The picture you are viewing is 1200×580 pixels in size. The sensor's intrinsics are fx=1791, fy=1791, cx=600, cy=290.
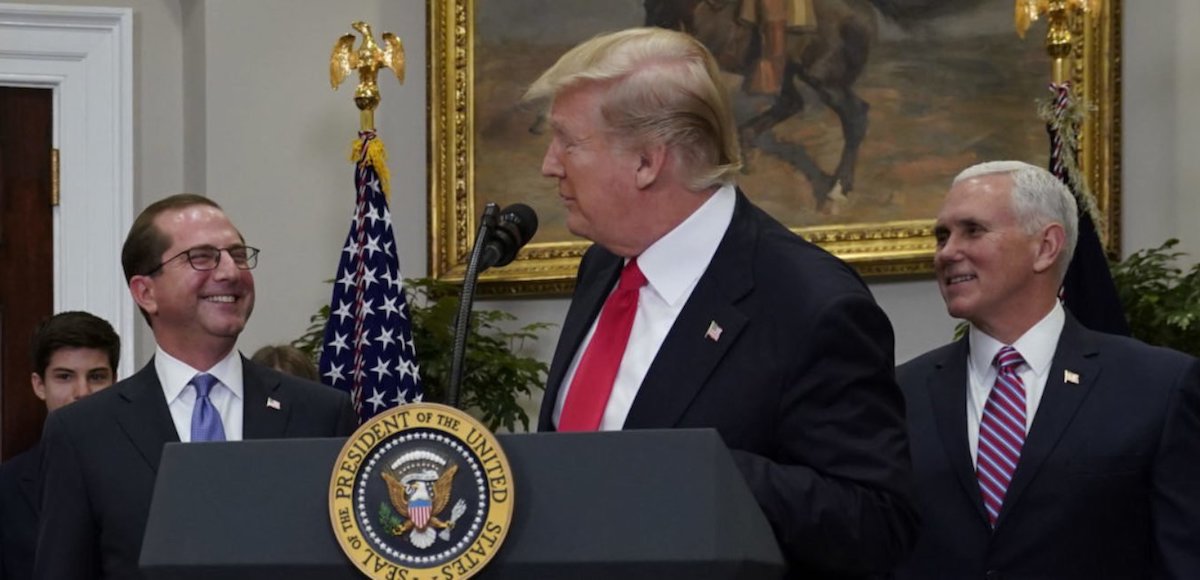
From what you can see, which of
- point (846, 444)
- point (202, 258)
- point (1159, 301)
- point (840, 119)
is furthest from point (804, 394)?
point (840, 119)

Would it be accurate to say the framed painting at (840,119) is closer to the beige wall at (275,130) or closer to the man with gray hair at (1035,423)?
the beige wall at (275,130)

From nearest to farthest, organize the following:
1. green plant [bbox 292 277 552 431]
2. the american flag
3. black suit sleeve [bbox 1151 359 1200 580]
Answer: black suit sleeve [bbox 1151 359 1200 580] < the american flag < green plant [bbox 292 277 552 431]

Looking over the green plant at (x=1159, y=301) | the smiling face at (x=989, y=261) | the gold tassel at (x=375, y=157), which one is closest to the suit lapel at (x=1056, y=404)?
the smiling face at (x=989, y=261)

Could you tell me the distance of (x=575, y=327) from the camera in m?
2.88

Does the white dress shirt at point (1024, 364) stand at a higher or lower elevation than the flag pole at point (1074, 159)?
lower

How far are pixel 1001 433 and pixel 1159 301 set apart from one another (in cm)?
246

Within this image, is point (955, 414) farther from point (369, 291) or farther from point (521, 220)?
point (369, 291)

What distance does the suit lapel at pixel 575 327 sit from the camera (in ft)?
9.32

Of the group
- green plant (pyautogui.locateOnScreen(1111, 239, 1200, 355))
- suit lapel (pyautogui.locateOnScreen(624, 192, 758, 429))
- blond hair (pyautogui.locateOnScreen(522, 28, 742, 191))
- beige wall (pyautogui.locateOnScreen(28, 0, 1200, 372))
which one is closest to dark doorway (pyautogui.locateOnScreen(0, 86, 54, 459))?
beige wall (pyautogui.locateOnScreen(28, 0, 1200, 372))

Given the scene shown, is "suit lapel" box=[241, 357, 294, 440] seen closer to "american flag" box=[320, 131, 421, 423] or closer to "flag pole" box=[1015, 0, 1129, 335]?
"flag pole" box=[1015, 0, 1129, 335]

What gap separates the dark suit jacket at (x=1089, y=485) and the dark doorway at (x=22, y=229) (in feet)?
16.7

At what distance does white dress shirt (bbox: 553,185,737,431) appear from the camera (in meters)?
2.62

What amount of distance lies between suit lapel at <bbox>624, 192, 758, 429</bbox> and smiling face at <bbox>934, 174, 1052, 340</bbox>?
1702mm

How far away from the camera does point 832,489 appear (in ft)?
7.73
